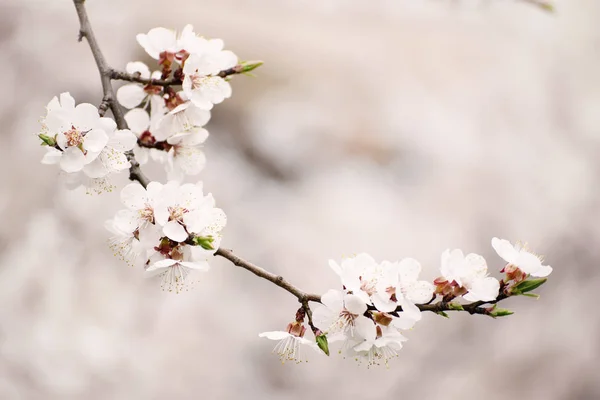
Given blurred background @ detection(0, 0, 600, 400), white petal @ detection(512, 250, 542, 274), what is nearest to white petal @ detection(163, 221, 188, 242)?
white petal @ detection(512, 250, 542, 274)

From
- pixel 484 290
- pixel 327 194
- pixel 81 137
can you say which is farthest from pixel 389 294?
pixel 327 194

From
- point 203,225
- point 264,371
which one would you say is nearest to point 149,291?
point 264,371

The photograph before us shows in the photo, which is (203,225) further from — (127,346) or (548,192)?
(548,192)

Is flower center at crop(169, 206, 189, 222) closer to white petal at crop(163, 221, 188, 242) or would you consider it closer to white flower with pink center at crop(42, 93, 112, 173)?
white petal at crop(163, 221, 188, 242)

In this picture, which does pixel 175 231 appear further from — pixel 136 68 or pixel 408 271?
pixel 136 68

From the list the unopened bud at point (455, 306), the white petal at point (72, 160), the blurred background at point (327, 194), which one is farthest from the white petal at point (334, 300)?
the blurred background at point (327, 194)

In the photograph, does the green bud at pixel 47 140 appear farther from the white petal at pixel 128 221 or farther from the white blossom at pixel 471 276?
the white blossom at pixel 471 276
